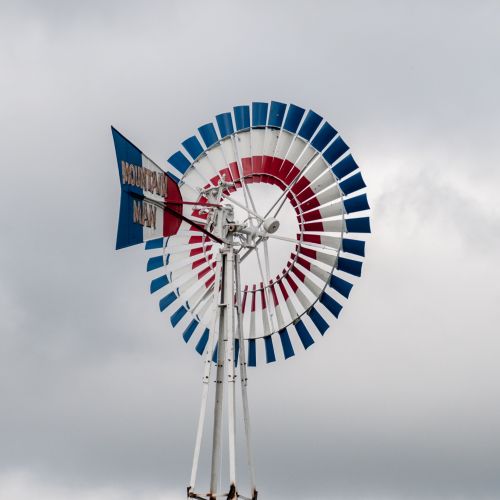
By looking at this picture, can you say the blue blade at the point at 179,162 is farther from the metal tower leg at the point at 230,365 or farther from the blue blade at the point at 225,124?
the metal tower leg at the point at 230,365

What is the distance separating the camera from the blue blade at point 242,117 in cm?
2208

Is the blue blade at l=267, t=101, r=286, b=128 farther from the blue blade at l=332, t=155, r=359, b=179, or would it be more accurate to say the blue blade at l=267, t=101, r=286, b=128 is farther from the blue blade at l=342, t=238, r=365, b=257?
the blue blade at l=342, t=238, r=365, b=257

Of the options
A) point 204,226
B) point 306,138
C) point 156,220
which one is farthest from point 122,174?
point 306,138

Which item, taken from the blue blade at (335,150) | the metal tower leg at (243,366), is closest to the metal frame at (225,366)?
the metal tower leg at (243,366)

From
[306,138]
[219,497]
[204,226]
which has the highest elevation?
[306,138]

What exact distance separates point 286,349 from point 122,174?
228 inches

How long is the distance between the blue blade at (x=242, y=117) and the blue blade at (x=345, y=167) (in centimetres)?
215

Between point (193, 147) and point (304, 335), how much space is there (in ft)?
14.9

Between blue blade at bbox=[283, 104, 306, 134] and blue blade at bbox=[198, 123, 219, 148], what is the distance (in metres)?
1.70

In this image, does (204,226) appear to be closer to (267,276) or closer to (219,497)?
(267,276)

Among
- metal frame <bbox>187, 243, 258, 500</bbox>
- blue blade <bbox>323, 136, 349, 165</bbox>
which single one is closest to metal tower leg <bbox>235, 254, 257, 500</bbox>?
metal frame <bbox>187, 243, 258, 500</bbox>

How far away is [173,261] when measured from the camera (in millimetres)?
22734

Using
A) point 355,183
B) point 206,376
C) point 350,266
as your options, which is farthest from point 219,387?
point 355,183

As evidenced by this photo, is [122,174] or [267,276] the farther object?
[267,276]
